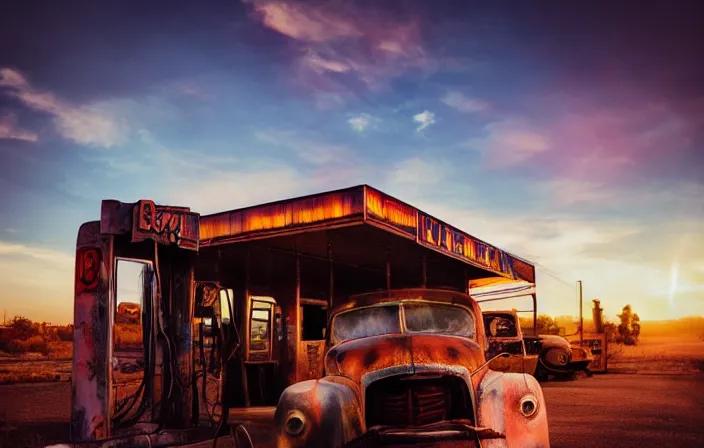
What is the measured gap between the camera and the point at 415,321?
25.0 feet

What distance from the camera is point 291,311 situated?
55.5 ft

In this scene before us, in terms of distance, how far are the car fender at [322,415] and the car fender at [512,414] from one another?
115cm

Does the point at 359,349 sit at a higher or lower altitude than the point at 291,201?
lower

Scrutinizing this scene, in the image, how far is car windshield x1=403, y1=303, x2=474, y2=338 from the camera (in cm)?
756

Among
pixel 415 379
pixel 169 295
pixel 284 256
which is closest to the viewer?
pixel 415 379

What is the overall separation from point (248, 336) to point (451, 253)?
5300mm

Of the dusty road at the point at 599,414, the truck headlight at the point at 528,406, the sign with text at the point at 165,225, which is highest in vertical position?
the sign with text at the point at 165,225

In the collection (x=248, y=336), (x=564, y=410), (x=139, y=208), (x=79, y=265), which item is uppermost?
(x=139, y=208)

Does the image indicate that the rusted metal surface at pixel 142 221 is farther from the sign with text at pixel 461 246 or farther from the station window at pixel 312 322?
the station window at pixel 312 322

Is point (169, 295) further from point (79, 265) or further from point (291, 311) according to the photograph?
point (291, 311)

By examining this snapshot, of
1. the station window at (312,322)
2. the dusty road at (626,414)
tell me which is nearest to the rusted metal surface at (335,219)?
the dusty road at (626,414)

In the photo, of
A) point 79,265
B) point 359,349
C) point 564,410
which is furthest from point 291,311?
point 359,349

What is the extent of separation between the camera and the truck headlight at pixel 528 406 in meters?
6.13

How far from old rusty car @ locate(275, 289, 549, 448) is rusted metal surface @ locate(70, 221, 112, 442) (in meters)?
3.03
